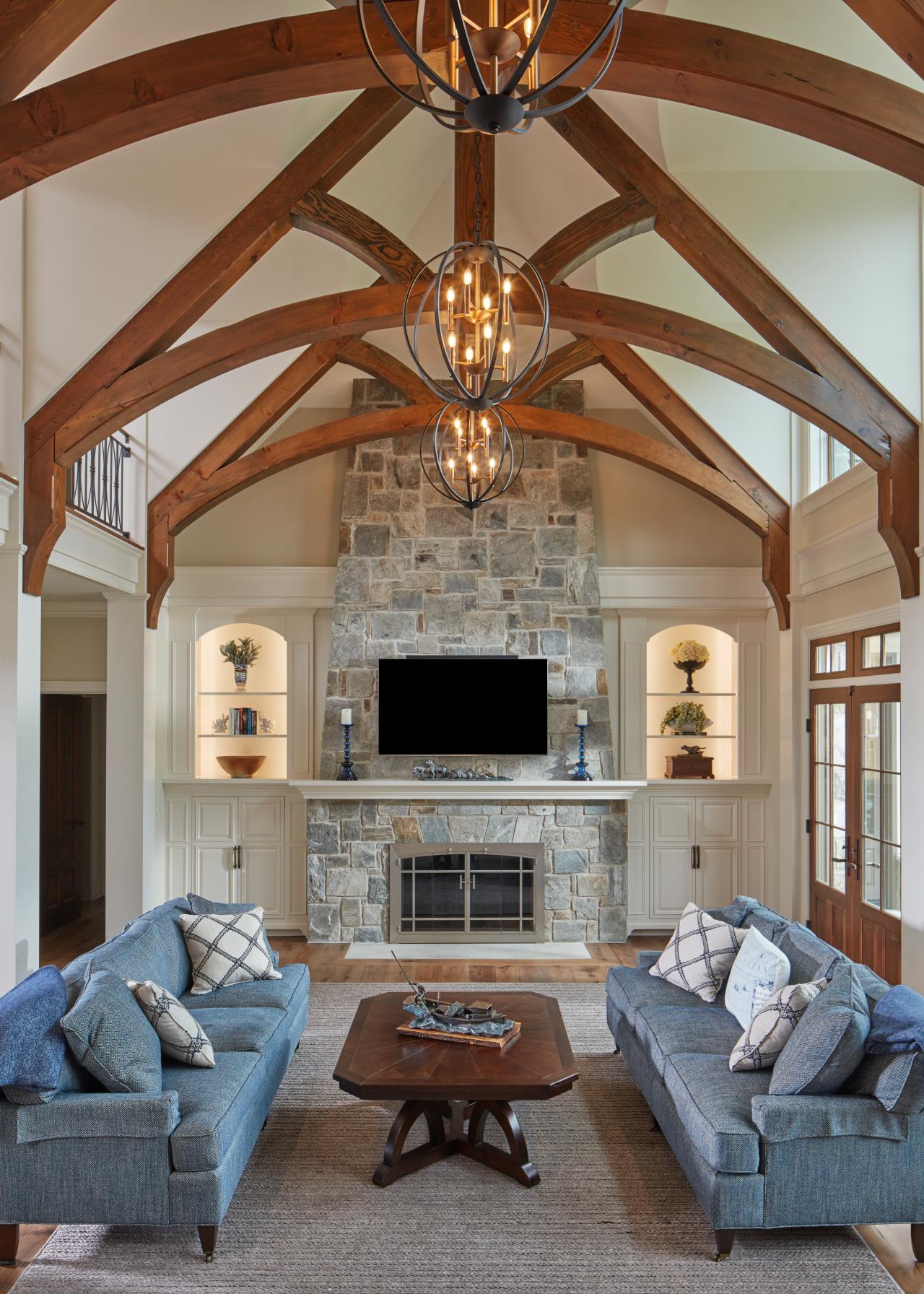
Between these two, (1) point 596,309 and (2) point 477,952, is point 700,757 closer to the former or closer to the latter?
(2) point 477,952

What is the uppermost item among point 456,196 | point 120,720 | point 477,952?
point 456,196

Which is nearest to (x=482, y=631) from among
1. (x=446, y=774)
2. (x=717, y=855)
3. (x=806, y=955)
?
(x=446, y=774)

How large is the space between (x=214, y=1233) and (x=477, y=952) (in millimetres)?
4416

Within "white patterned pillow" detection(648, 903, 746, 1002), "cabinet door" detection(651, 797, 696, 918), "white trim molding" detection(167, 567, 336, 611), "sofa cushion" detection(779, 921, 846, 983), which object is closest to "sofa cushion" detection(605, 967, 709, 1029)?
"white patterned pillow" detection(648, 903, 746, 1002)

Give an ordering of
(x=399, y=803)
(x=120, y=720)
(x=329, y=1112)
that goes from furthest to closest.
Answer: (x=399, y=803), (x=120, y=720), (x=329, y=1112)

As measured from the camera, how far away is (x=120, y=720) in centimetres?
716

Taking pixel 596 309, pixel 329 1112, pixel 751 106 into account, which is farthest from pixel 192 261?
pixel 329 1112

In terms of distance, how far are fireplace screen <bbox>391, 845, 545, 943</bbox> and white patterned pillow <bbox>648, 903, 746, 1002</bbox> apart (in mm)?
2769

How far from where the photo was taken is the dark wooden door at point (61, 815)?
8.36 m

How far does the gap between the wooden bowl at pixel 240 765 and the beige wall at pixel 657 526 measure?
3.27 metres

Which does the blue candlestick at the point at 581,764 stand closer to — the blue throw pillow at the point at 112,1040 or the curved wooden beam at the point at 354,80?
the blue throw pillow at the point at 112,1040

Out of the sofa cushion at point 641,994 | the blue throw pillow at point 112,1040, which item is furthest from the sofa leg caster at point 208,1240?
the sofa cushion at point 641,994

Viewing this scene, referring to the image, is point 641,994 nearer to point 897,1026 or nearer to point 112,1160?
point 897,1026

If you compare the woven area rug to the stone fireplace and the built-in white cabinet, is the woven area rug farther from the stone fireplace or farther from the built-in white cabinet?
the built-in white cabinet
